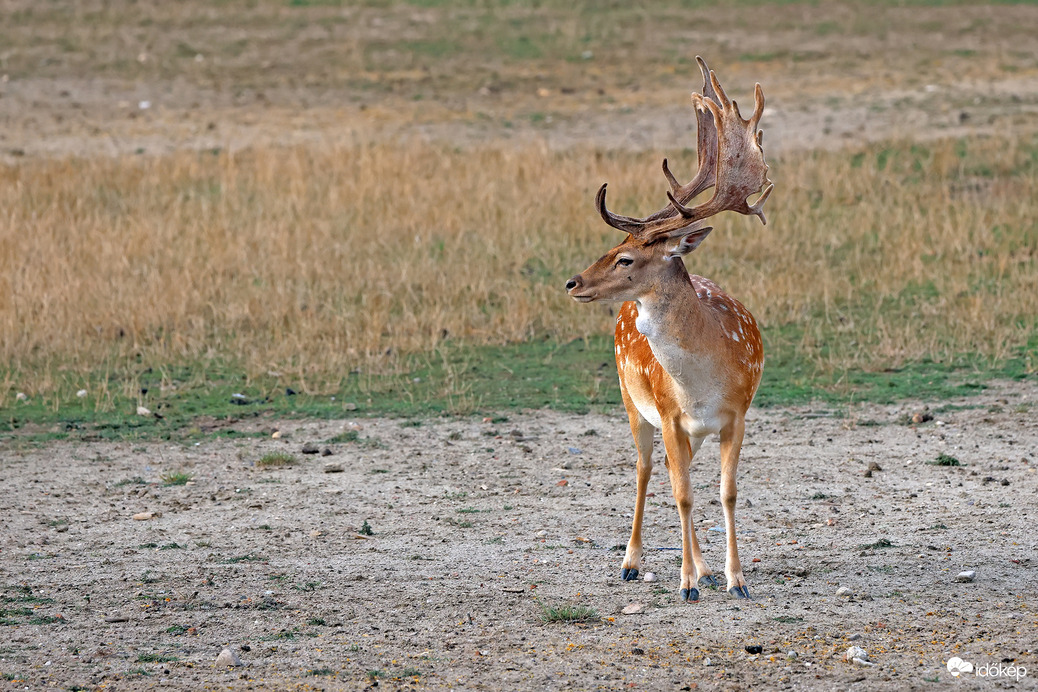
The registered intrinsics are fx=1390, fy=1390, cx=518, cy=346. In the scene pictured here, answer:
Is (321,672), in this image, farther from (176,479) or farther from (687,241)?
(176,479)

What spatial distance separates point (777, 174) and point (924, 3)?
1509cm

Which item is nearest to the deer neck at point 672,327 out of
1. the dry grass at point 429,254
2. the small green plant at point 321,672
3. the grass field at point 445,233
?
the small green plant at point 321,672

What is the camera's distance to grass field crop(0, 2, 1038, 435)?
1038 centimetres

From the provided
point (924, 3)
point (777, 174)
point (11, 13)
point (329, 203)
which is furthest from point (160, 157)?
point (924, 3)

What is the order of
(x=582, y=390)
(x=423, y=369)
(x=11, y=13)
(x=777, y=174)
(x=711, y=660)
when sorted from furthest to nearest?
(x=11, y=13)
(x=777, y=174)
(x=423, y=369)
(x=582, y=390)
(x=711, y=660)

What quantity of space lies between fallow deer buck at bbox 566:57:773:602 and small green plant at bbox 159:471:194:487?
2.96 metres

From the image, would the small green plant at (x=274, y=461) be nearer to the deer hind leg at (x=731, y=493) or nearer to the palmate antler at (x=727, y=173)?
the palmate antler at (x=727, y=173)

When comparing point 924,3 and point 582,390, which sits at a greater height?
point 924,3

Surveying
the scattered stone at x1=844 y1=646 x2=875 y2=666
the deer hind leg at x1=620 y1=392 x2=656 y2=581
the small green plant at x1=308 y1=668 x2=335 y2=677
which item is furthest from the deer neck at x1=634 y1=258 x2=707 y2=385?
the small green plant at x1=308 y1=668 x2=335 y2=677

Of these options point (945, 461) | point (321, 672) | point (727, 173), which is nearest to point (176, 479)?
point (321, 672)

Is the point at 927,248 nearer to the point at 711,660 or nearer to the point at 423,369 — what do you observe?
the point at 423,369

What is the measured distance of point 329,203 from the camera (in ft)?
48.5

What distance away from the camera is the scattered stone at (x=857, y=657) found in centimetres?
547

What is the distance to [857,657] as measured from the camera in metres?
5.50
